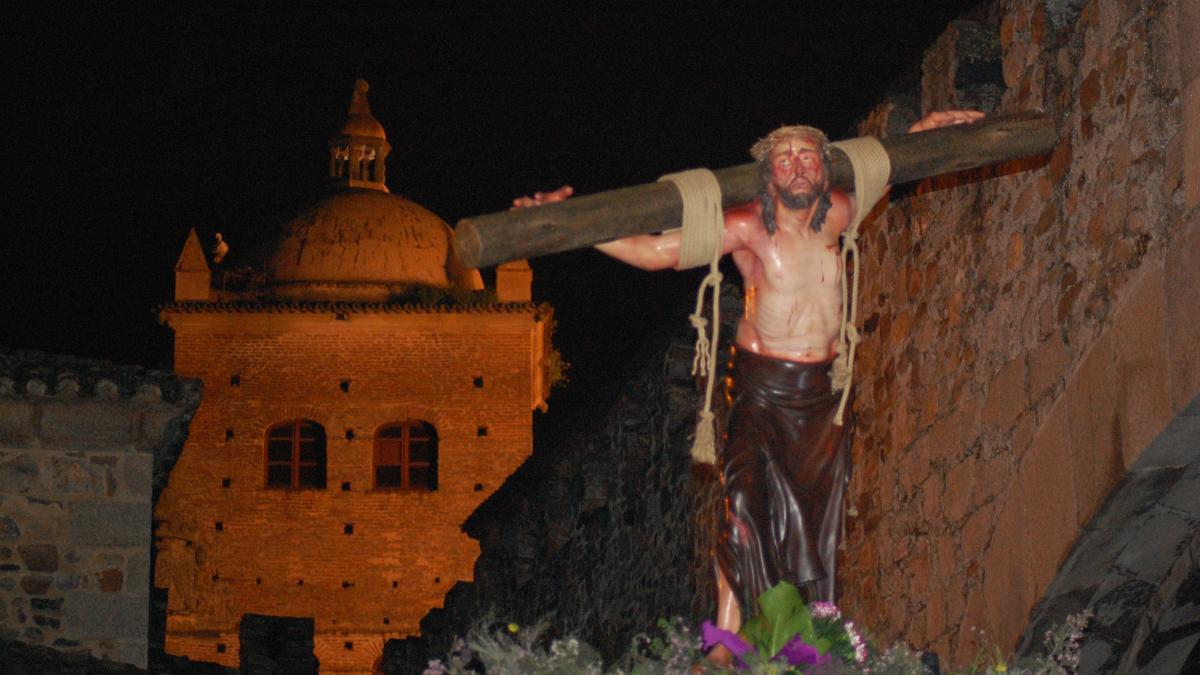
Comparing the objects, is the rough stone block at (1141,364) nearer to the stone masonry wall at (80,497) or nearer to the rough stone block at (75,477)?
the stone masonry wall at (80,497)

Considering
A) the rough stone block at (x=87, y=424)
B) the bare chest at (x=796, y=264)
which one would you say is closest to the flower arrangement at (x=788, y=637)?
the bare chest at (x=796, y=264)

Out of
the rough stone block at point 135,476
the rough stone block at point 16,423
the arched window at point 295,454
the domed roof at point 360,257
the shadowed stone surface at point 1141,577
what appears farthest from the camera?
the arched window at point 295,454

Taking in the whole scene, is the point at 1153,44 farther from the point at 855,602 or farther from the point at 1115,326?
the point at 855,602

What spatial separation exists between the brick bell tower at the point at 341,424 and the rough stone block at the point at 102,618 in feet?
80.1

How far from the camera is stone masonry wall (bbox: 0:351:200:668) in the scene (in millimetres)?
14391

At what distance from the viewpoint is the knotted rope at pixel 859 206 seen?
5828 millimetres

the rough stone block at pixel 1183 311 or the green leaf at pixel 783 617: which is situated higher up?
the rough stone block at pixel 1183 311

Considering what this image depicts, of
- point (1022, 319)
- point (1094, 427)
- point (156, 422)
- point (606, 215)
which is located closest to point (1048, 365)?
point (1022, 319)

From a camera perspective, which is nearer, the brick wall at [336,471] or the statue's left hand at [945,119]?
the statue's left hand at [945,119]

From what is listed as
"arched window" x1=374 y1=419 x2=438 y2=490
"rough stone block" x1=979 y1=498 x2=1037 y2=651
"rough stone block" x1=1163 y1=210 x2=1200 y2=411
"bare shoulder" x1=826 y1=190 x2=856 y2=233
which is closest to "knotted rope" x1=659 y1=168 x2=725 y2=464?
"bare shoulder" x1=826 y1=190 x2=856 y2=233

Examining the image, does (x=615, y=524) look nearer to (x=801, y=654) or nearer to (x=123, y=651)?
(x=123, y=651)

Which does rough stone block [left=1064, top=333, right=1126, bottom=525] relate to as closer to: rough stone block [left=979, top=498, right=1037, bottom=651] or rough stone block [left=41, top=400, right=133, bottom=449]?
rough stone block [left=979, top=498, right=1037, bottom=651]

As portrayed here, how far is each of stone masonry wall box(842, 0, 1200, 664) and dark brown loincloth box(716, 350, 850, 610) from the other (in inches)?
50.1

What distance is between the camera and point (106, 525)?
14617 mm
